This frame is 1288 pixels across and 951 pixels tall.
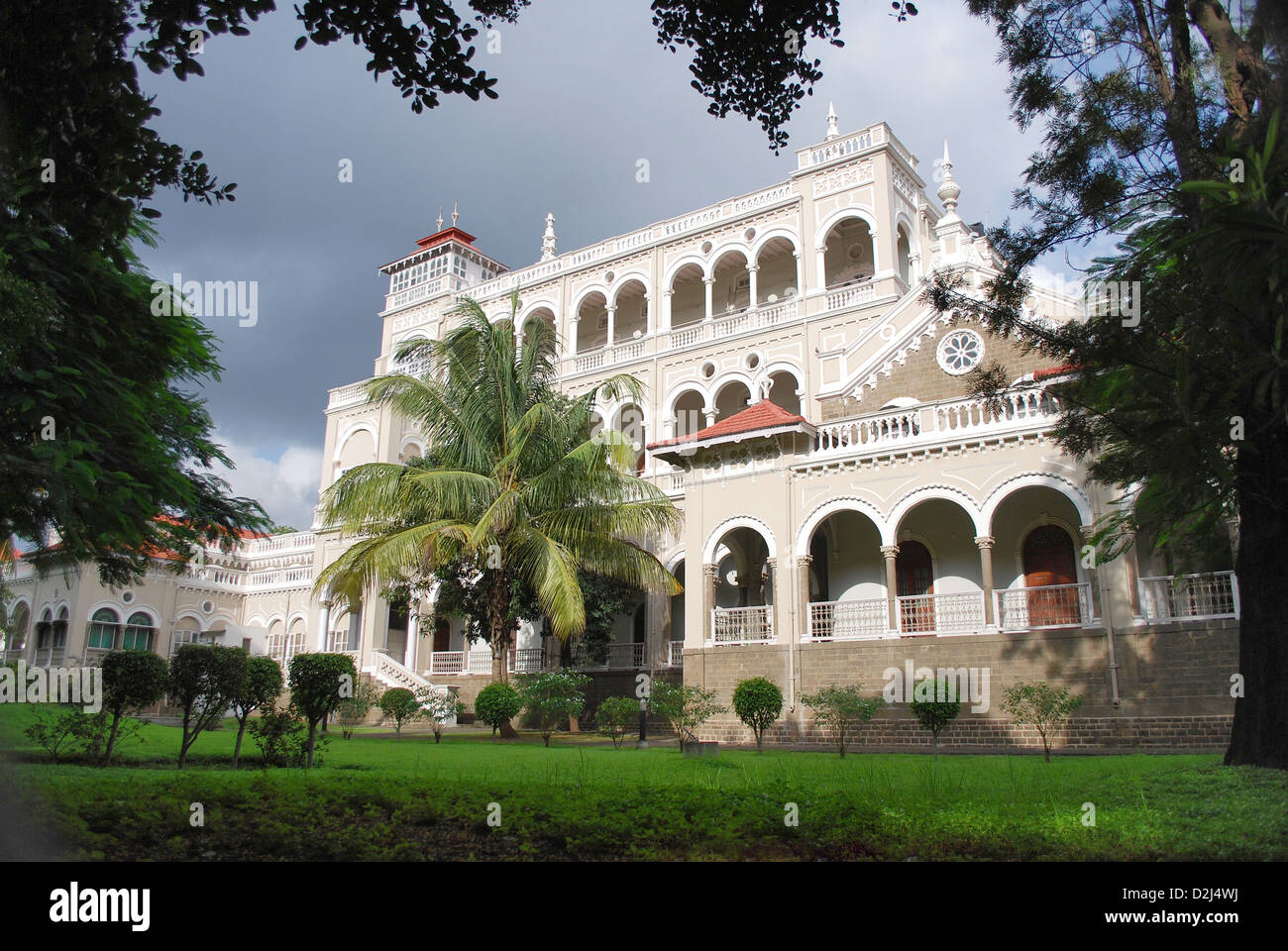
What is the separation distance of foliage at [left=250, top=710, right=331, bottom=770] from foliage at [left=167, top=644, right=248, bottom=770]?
49cm

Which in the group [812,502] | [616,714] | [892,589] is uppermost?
[812,502]

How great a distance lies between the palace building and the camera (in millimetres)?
15008

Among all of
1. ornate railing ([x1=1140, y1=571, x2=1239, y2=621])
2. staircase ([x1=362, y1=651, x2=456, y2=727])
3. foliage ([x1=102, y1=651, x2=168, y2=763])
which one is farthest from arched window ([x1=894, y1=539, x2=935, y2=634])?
foliage ([x1=102, y1=651, x2=168, y2=763])

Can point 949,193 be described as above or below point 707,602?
above

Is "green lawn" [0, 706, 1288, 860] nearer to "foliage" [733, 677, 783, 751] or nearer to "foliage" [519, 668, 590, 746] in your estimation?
"foliage" [733, 677, 783, 751]

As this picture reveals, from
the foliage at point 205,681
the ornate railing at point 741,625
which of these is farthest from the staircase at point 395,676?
the foliage at point 205,681

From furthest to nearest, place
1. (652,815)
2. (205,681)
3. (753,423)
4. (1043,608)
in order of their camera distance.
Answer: (753,423), (1043,608), (205,681), (652,815)

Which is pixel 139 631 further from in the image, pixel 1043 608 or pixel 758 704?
pixel 1043 608

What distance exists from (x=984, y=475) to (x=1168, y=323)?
8548mm

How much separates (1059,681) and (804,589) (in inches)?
195

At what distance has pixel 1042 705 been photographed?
12.7 metres

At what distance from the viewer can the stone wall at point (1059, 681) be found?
13797mm

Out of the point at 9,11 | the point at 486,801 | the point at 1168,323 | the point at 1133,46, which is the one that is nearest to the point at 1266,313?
the point at 1168,323

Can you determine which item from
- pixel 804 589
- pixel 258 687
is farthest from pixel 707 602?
pixel 258 687
